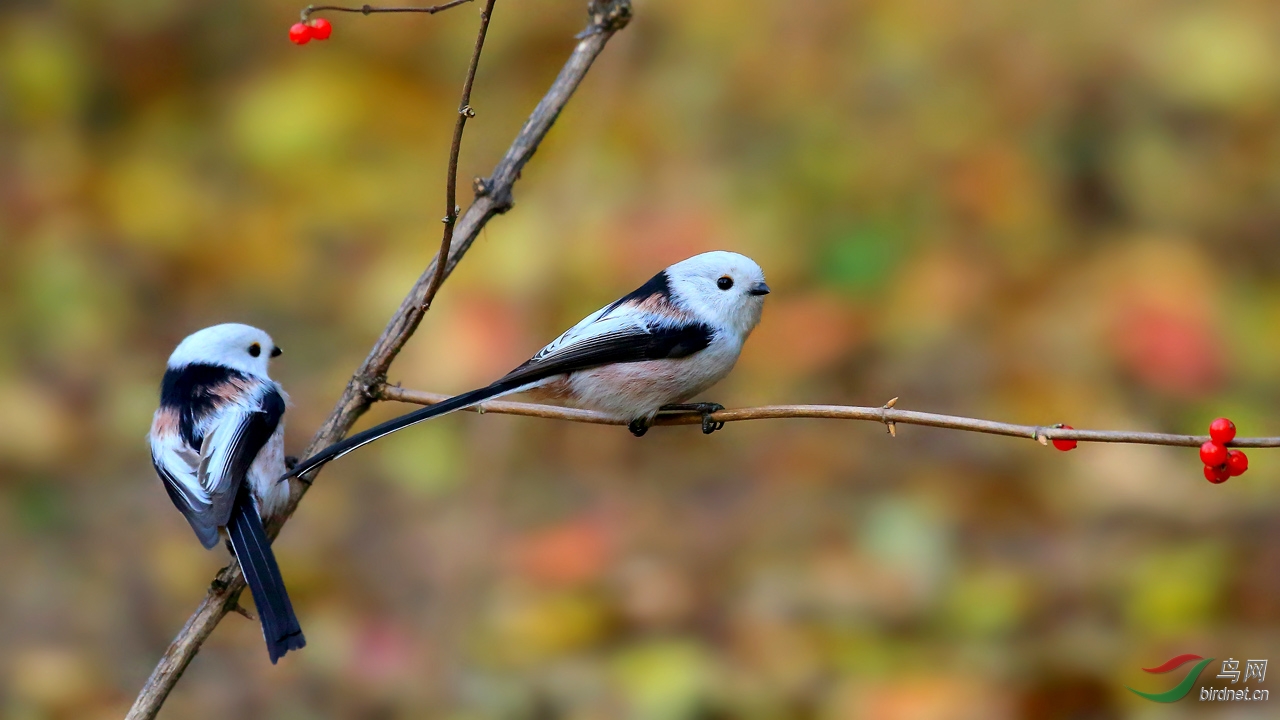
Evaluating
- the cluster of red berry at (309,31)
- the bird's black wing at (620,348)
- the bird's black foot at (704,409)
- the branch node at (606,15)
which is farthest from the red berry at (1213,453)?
the cluster of red berry at (309,31)

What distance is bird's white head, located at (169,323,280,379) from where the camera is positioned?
2.69 metres

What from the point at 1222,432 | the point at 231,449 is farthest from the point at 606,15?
the point at 1222,432

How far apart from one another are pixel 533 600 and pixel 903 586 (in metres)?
1.20

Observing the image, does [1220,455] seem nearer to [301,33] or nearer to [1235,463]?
[1235,463]

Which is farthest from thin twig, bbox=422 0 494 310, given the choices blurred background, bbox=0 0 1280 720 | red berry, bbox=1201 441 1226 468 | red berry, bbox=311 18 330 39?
blurred background, bbox=0 0 1280 720

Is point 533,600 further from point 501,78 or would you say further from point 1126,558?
point 501,78

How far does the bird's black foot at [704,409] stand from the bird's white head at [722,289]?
17 cm

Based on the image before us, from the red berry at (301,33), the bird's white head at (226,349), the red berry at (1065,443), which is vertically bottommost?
the red berry at (1065,443)

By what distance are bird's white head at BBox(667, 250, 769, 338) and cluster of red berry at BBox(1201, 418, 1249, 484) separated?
0.87m

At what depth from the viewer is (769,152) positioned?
512 centimetres

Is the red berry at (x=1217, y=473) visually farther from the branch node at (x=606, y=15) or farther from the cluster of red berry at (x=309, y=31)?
the cluster of red berry at (x=309, y=31)

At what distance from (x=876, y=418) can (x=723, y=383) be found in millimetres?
2880

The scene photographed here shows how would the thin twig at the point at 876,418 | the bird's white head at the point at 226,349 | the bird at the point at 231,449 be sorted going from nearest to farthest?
the thin twig at the point at 876,418
the bird at the point at 231,449
the bird's white head at the point at 226,349

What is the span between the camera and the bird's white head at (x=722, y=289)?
233 centimetres
